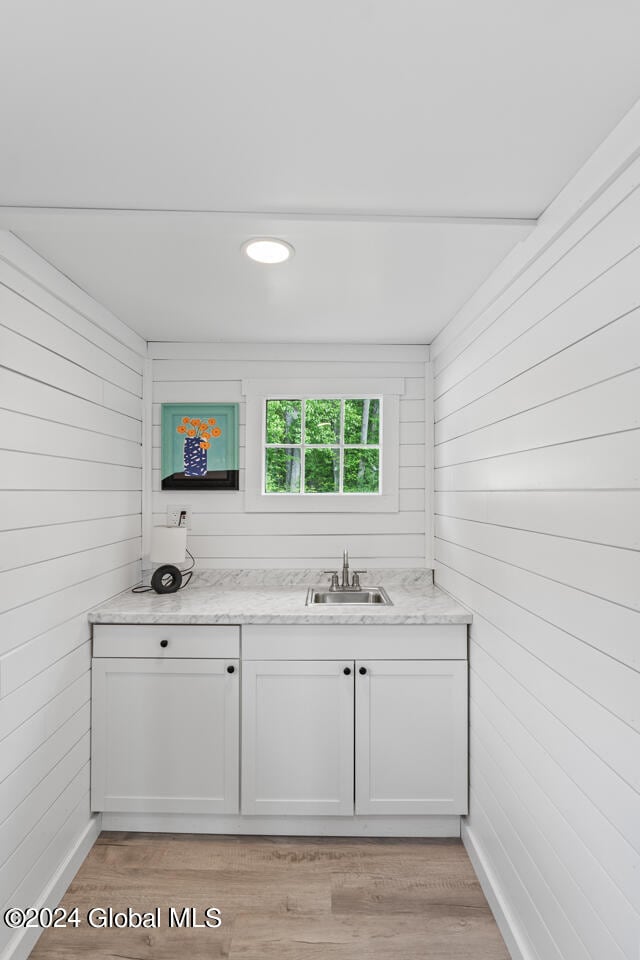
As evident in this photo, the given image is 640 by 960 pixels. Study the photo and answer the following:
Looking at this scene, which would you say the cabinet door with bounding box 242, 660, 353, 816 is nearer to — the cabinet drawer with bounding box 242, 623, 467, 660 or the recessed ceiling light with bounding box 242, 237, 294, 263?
the cabinet drawer with bounding box 242, 623, 467, 660

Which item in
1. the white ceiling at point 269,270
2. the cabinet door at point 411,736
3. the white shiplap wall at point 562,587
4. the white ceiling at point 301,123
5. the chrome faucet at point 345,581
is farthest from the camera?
the chrome faucet at point 345,581

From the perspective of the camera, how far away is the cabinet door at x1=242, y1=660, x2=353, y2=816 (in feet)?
7.45

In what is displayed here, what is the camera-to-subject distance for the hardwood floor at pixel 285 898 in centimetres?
175

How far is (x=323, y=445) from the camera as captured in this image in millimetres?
3041

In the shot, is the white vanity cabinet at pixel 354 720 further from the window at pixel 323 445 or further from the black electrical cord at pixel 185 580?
the window at pixel 323 445

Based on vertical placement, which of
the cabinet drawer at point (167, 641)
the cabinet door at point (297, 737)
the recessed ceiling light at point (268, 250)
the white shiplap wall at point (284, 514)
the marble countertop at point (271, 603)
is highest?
the recessed ceiling light at point (268, 250)

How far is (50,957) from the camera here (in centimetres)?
171

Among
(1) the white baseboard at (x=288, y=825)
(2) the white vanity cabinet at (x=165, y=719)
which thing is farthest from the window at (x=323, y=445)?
(1) the white baseboard at (x=288, y=825)

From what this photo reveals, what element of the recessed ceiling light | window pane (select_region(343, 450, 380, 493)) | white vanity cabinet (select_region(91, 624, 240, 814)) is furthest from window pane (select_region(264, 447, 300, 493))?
the recessed ceiling light

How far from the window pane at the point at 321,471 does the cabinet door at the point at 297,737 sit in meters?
1.05

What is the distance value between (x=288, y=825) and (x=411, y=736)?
664 mm

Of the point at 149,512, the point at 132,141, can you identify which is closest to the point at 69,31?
the point at 132,141

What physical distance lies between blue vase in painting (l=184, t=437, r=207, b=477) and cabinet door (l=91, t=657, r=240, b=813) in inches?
41.5

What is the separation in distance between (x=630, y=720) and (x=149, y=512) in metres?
2.45
